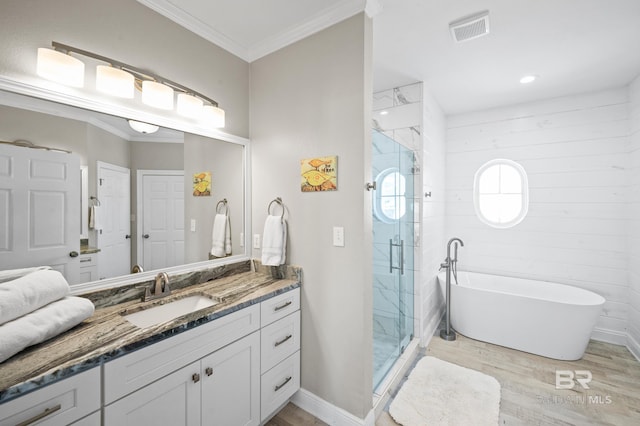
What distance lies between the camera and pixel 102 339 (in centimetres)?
108

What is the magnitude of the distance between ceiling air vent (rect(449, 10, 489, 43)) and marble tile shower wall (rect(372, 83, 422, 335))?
0.79m

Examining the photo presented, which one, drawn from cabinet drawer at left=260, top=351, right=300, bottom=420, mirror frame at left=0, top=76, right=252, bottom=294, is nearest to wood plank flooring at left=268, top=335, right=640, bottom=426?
cabinet drawer at left=260, top=351, right=300, bottom=420

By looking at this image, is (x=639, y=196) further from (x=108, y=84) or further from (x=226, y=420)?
(x=108, y=84)

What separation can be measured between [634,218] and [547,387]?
1891mm

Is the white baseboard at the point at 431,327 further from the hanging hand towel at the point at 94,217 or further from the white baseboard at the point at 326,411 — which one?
the hanging hand towel at the point at 94,217

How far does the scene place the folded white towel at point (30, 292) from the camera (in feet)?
3.09

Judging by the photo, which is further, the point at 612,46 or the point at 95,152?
the point at 612,46

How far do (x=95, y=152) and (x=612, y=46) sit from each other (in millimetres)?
3679

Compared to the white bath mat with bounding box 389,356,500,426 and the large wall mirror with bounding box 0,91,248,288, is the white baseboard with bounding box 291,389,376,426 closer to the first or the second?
the white bath mat with bounding box 389,356,500,426

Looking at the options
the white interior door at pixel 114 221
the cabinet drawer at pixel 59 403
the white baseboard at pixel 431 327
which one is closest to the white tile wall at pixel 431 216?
the white baseboard at pixel 431 327

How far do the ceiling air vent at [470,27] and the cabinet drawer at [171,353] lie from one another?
231cm

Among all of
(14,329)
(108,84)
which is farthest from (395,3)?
(14,329)

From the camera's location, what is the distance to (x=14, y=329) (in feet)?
3.02

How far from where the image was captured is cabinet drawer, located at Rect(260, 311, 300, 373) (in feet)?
5.47
